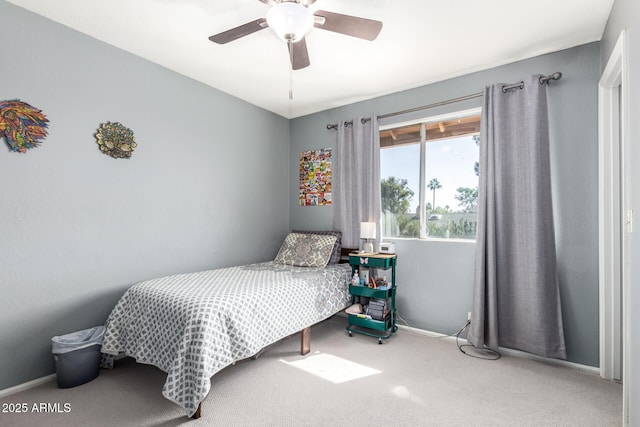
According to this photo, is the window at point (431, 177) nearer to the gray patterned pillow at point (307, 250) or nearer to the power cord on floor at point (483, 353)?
the gray patterned pillow at point (307, 250)

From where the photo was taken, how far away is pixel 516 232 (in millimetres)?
2574

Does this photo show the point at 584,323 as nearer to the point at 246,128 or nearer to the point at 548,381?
the point at 548,381

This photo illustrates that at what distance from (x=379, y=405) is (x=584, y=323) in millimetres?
1799

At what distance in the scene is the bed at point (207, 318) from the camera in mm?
1789

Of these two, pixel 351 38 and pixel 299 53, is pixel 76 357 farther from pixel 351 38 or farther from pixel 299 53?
pixel 351 38

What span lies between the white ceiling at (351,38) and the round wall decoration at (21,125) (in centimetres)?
70

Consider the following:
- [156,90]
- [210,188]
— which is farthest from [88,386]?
[156,90]

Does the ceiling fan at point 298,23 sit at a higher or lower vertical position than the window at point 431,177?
higher

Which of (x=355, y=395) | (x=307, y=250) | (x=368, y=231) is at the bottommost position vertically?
(x=355, y=395)

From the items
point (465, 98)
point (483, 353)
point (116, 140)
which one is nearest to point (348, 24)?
point (465, 98)

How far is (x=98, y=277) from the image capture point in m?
2.43

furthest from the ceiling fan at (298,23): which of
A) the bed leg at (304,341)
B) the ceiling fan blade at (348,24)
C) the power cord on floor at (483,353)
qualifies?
the power cord on floor at (483,353)

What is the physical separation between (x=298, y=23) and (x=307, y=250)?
2334 mm

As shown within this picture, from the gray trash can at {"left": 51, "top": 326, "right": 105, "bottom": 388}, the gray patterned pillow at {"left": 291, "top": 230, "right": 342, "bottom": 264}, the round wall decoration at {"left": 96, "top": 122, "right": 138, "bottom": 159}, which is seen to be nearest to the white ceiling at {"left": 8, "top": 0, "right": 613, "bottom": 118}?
the round wall decoration at {"left": 96, "top": 122, "right": 138, "bottom": 159}
